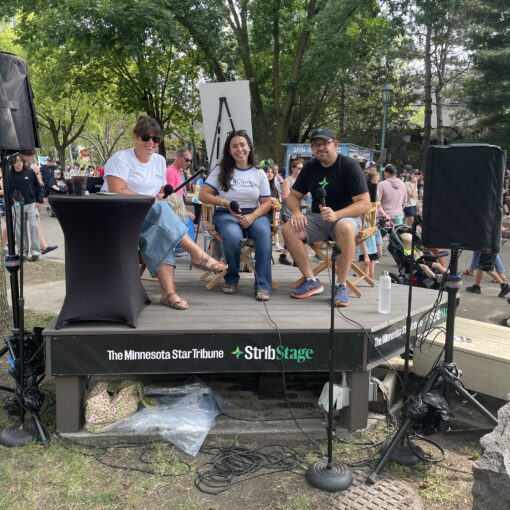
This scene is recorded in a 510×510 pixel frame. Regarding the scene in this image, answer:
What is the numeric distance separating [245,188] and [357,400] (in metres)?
2.10

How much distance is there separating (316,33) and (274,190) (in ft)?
16.3

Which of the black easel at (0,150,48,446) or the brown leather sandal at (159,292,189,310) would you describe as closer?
the black easel at (0,150,48,446)

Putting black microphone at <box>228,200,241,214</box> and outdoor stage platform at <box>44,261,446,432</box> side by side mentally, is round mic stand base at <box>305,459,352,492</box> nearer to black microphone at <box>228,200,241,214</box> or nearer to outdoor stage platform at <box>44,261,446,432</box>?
outdoor stage platform at <box>44,261,446,432</box>

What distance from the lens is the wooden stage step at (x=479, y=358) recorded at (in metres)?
3.50

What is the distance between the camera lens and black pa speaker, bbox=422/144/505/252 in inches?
114

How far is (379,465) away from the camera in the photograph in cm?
282

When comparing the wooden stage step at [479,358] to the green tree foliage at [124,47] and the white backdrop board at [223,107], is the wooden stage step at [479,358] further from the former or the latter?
the green tree foliage at [124,47]

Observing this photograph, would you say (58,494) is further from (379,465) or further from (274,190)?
(274,190)

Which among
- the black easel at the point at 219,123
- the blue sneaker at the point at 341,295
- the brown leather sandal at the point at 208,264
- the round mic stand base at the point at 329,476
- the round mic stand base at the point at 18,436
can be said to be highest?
the black easel at the point at 219,123

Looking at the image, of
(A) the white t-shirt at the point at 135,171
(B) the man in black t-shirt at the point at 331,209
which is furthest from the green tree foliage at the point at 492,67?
(A) the white t-shirt at the point at 135,171

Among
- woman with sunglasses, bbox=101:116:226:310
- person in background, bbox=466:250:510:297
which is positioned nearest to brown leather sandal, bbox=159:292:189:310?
woman with sunglasses, bbox=101:116:226:310

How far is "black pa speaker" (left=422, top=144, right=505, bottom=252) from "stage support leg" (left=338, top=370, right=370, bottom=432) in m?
0.97

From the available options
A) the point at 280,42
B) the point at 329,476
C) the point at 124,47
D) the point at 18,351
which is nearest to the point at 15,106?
the point at 18,351

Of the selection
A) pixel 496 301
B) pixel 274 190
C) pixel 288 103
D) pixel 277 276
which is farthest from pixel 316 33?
pixel 277 276
